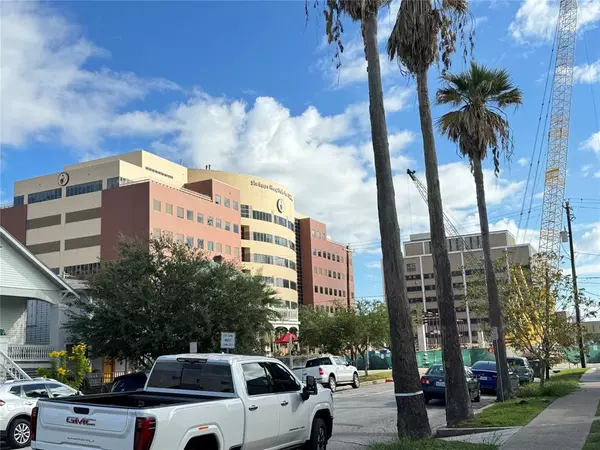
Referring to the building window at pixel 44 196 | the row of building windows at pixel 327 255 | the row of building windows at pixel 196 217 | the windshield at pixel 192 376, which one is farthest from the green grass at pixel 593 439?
the row of building windows at pixel 327 255

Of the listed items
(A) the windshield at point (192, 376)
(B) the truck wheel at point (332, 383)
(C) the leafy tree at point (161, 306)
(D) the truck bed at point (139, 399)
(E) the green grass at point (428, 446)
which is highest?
(C) the leafy tree at point (161, 306)

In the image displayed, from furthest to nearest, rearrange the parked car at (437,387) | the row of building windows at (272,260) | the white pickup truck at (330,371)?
the row of building windows at (272,260) < the white pickup truck at (330,371) < the parked car at (437,387)

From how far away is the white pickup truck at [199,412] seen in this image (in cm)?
664

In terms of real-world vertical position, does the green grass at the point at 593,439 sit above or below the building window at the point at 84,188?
below

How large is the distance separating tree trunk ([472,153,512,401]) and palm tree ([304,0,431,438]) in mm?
9913

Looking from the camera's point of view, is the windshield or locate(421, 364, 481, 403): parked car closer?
the windshield

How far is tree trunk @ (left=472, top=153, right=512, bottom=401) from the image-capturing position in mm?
20188

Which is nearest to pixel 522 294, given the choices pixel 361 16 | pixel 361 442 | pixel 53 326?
pixel 361 442

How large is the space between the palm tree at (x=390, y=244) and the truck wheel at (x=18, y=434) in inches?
366

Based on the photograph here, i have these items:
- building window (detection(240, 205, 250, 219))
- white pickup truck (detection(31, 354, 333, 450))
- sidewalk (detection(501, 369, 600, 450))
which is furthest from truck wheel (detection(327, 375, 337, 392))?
building window (detection(240, 205, 250, 219))

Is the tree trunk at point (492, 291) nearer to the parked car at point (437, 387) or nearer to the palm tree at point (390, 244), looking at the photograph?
the parked car at point (437, 387)

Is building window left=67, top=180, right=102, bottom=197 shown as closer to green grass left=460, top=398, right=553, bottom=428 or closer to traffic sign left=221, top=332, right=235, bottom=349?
traffic sign left=221, top=332, right=235, bottom=349

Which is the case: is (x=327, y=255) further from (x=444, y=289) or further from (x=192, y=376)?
(x=192, y=376)

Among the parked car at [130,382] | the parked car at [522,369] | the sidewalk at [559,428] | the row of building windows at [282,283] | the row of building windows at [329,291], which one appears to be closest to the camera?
the sidewalk at [559,428]
